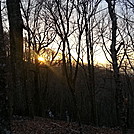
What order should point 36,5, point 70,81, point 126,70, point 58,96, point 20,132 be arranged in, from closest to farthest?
point 20,132 < point 70,81 < point 36,5 < point 126,70 < point 58,96

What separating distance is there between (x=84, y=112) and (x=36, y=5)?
18443 millimetres

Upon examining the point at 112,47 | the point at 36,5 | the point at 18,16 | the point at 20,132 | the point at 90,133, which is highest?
the point at 36,5

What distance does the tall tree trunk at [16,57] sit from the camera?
9.91 meters

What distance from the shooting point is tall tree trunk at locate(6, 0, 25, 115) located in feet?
32.5

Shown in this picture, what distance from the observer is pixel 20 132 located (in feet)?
27.1

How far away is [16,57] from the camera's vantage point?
994cm

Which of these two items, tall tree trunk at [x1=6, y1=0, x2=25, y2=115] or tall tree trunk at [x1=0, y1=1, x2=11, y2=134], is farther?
tall tree trunk at [x1=6, y1=0, x2=25, y2=115]

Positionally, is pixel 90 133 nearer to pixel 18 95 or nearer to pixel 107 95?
pixel 18 95

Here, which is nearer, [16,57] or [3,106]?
[3,106]

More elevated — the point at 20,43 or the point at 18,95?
the point at 20,43

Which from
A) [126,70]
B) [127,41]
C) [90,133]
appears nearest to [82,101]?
[126,70]

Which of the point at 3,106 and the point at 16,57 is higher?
the point at 16,57

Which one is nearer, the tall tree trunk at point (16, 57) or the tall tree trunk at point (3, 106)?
the tall tree trunk at point (3, 106)

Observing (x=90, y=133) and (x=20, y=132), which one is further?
(x=90, y=133)
